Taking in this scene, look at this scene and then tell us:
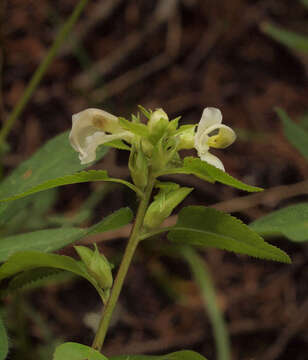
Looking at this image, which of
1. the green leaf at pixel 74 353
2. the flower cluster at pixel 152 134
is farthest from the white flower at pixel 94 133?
the green leaf at pixel 74 353

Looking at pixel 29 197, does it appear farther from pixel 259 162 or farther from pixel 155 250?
pixel 259 162

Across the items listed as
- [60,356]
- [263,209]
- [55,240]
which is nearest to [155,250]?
[263,209]

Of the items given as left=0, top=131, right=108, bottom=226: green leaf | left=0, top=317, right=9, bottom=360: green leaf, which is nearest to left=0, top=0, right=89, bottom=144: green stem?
left=0, top=131, right=108, bottom=226: green leaf

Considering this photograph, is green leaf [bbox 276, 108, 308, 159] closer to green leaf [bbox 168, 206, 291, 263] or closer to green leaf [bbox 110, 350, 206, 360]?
green leaf [bbox 168, 206, 291, 263]

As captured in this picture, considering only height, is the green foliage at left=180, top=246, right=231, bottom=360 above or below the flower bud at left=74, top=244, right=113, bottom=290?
above

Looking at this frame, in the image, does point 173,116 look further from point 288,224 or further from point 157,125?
point 157,125

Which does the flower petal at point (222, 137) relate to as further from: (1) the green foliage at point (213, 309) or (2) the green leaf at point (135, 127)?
(1) the green foliage at point (213, 309)

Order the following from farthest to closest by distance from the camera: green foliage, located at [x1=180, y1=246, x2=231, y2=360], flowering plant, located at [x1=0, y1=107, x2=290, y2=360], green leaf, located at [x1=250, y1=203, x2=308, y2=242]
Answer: green foliage, located at [x1=180, y1=246, x2=231, y2=360]
green leaf, located at [x1=250, y1=203, x2=308, y2=242]
flowering plant, located at [x1=0, y1=107, x2=290, y2=360]
